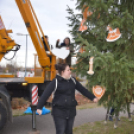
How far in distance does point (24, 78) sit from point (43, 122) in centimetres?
171

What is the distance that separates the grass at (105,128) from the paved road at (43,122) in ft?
1.69

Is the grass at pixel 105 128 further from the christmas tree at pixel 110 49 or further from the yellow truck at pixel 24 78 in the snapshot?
the yellow truck at pixel 24 78

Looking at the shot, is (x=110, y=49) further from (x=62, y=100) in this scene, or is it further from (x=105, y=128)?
(x=105, y=128)

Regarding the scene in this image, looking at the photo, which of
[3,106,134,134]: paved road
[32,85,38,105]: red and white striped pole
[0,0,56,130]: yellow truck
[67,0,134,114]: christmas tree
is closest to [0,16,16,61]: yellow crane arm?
[0,0,56,130]: yellow truck

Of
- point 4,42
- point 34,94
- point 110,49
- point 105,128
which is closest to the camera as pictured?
point 110,49

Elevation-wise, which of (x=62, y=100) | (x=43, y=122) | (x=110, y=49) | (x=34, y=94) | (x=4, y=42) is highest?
(x=4, y=42)

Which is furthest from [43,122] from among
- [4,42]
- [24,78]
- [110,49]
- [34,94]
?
[110,49]

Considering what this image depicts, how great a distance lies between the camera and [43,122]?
6027 mm

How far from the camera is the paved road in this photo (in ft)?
17.3

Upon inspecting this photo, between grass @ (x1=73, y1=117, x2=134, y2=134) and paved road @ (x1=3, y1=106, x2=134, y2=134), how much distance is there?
51 cm

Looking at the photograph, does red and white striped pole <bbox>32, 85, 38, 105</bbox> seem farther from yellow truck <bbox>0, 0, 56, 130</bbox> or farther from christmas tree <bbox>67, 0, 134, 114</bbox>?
christmas tree <bbox>67, 0, 134, 114</bbox>

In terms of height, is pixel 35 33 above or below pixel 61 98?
above

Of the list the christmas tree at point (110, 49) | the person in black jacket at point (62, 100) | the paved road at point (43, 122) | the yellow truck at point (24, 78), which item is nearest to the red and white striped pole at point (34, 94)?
the yellow truck at point (24, 78)

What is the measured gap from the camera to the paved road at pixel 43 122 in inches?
207
